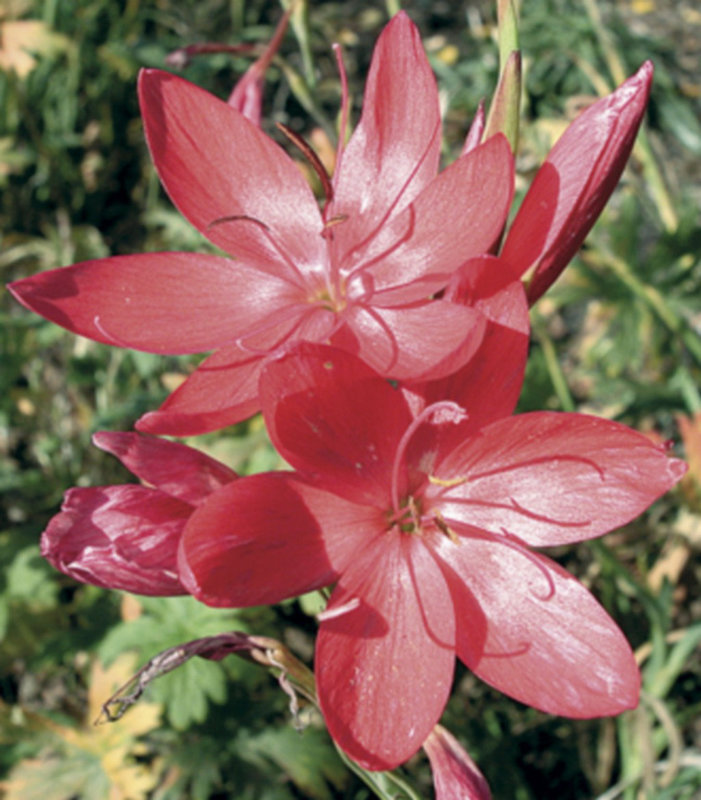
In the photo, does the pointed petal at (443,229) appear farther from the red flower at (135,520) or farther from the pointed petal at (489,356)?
the red flower at (135,520)

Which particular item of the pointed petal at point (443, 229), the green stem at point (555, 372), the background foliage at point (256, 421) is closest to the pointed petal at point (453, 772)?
the background foliage at point (256, 421)

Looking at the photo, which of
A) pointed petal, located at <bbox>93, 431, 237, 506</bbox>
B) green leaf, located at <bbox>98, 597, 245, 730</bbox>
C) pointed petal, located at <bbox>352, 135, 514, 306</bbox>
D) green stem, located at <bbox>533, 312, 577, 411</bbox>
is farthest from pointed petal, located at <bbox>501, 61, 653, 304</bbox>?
green leaf, located at <bbox>98, 597, 245, 730</bbox>

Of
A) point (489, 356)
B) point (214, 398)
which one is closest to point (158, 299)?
point (214, 398)

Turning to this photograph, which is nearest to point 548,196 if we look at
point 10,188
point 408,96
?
point 408,96

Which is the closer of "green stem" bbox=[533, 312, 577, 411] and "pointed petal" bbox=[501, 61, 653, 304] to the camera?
"pointed petal" bbox=[501, 61, 653, 304]

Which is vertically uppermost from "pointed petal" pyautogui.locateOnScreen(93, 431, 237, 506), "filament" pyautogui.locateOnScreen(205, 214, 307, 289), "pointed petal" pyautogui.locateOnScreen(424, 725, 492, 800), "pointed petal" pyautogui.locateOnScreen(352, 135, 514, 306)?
"pointed petal" pyautogui.locateOnScreen(352, 135, 514, 306)

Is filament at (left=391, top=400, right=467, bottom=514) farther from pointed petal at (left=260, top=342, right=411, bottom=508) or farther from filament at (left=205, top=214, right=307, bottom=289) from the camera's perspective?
filament at (left=205, top=214, right=307, bottom=289)

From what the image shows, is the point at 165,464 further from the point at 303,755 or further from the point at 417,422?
the point at 303,755
